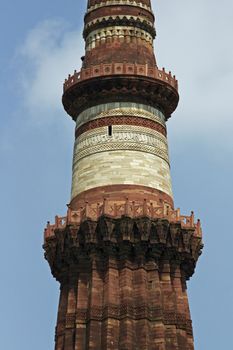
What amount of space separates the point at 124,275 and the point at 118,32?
11268mm

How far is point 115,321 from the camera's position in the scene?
86.0 feet

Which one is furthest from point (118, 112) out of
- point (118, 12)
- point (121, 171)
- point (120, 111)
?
point (118, 12)

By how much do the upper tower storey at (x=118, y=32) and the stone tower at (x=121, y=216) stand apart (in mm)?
53

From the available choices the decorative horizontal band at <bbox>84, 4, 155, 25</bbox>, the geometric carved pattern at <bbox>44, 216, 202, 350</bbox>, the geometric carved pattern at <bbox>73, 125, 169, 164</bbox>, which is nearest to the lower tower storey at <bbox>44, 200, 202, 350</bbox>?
the geometric carved pattern at <bbox>44, 216, 202, 350</bbox>

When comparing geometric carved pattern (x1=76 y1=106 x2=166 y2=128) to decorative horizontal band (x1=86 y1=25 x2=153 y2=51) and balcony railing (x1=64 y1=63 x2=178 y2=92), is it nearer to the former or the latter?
balcony railing (x1=64 y1=63 x2=178 y2=92)

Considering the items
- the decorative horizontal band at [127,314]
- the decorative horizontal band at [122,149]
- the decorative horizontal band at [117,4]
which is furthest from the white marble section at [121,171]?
the decorative horizontal band at [117,4]

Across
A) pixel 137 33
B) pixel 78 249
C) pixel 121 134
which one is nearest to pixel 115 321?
pixel 78 249

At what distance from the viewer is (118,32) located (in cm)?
3328

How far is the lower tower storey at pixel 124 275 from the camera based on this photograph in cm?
2622

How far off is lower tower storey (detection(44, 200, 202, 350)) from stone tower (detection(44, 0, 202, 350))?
0.04 m

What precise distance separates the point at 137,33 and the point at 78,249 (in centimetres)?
1047

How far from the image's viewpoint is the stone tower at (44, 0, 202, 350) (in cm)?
2658

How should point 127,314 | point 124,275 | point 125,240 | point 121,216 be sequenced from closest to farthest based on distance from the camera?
point 127,314 → point 124,275 → point 125,240 → point 121,216

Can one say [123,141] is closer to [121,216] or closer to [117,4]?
[121,216]
